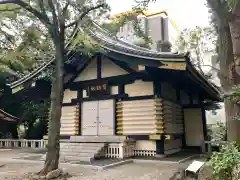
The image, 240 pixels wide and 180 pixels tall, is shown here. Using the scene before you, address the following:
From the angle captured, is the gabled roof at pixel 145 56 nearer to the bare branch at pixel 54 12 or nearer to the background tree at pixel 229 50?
the bare branch at pixel 54 12

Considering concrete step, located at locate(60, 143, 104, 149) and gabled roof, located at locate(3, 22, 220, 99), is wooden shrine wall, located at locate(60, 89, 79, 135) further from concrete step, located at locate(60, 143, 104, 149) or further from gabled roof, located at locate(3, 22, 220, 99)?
gabled roof, located at locate(3, 22, 220, 99)

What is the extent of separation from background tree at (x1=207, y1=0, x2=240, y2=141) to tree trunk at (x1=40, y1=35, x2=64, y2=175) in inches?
176

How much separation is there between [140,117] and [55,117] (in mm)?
4556

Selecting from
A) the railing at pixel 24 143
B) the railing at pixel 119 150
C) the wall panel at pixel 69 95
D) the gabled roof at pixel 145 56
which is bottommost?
the railing at pixel 24 143

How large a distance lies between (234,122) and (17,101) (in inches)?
773

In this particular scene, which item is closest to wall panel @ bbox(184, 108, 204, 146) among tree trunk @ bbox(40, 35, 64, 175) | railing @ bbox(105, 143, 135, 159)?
railing @ bbox(105, 143, 135, 159)

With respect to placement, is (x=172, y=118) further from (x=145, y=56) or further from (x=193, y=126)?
(x=145, y=56)

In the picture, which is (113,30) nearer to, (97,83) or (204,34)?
(97,83)

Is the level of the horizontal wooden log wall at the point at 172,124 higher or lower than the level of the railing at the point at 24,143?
higher

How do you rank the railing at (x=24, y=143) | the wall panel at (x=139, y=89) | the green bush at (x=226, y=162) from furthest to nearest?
1. the railing at (x=24, y=143)
2. the wall panel at (x=139, y=89)
3. the green bush at (x=226, y=162)

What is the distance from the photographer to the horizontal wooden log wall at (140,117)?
33.2ft

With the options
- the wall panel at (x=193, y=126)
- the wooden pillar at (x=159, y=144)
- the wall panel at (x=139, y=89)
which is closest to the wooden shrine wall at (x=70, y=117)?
the wall panel at (x=139, y=89)

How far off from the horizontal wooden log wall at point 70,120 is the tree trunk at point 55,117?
5.22 metres

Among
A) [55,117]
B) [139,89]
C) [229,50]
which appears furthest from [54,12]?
[139,89]
